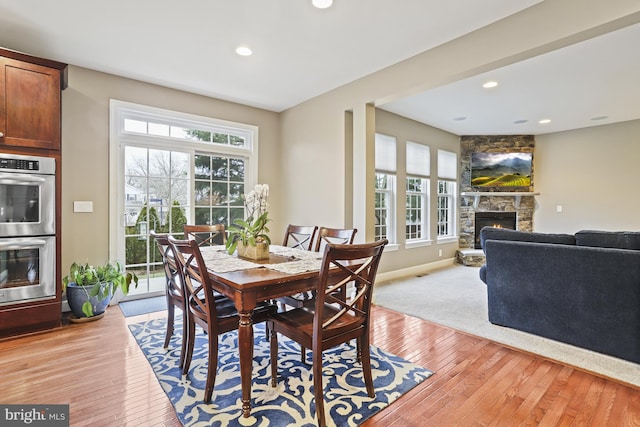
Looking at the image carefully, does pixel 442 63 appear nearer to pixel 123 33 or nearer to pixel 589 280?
pixel 589 280

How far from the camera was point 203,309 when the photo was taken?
6.50 feet

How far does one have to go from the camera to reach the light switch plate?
Answer: 347 cm

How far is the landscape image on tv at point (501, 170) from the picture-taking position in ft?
21.7

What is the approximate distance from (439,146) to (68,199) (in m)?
5.84

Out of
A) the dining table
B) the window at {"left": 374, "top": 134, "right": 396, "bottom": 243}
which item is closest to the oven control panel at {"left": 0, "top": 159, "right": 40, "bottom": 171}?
the dining table

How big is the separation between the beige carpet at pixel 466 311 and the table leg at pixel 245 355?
2.18 metres

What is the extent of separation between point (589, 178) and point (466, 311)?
4.67 metres

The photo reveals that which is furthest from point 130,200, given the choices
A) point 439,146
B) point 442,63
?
point 439,146

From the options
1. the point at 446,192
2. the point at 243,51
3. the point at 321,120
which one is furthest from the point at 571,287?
the point at 446,192

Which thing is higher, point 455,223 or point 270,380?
point 455,223

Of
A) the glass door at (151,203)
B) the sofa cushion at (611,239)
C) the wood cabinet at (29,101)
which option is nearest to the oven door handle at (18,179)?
the wood cabinet at (29,101)

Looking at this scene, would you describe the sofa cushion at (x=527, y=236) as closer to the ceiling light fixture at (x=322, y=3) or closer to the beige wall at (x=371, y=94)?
the beige wall at (x=371, y=94)

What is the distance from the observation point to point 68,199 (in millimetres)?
3428

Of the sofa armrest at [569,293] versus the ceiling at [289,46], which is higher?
the ceiling at [289,46]
